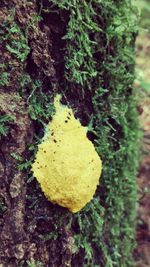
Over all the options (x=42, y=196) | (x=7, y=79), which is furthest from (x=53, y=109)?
(x=42, y=196)

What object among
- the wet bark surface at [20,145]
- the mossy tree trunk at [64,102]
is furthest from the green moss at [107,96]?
the wet bark surface at [20,145]

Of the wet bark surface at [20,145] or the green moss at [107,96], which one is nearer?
the wet bark surface at [20,145]

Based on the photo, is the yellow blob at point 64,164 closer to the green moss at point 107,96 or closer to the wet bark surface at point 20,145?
the wet bark surface at point 20,145

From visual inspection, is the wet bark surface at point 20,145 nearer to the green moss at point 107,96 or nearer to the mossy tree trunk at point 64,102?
the mossy tree trunk at point 64,102

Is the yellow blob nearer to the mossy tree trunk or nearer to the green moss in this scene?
the mossy tree trunk

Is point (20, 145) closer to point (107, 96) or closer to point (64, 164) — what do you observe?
point (64, 164)

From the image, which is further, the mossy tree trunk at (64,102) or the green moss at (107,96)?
the green moss at (107,96)
